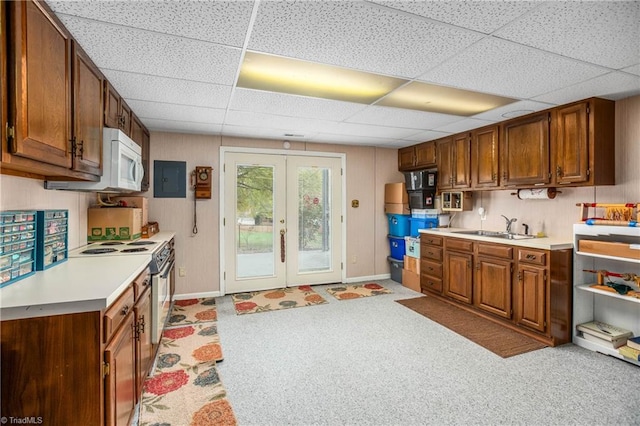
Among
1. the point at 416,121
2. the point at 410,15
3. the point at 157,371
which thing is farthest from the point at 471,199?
the point at 157,371

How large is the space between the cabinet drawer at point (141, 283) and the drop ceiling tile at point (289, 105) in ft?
5.37

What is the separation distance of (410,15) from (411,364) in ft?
8.04

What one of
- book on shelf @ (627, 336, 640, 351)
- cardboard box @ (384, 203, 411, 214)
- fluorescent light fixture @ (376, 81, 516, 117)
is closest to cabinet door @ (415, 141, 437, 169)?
cardboard box @ (384, 203, 411, 214)

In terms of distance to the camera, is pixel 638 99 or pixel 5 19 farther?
pixel 638 99

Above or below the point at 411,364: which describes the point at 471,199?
above

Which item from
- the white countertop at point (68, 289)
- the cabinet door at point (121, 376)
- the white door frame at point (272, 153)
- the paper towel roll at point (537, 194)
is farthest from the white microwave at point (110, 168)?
the paper towel roll at point (537, 194)

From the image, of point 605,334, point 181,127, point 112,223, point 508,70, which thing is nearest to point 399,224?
point 605,334

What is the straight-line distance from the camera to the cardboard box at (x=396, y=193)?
5.05 meters

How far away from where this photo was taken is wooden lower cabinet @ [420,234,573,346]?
9.61ft

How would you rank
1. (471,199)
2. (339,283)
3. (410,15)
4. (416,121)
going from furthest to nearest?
(339,283), (471,199), (416,121), (410,15)

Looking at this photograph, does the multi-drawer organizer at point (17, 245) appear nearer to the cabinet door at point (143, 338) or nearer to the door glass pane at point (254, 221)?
the cabinet door at point (143, 338)

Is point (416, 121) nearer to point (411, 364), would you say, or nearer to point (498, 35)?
point (498, 35)

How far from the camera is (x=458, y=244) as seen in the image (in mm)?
3957

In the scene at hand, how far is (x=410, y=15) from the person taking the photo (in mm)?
1648
